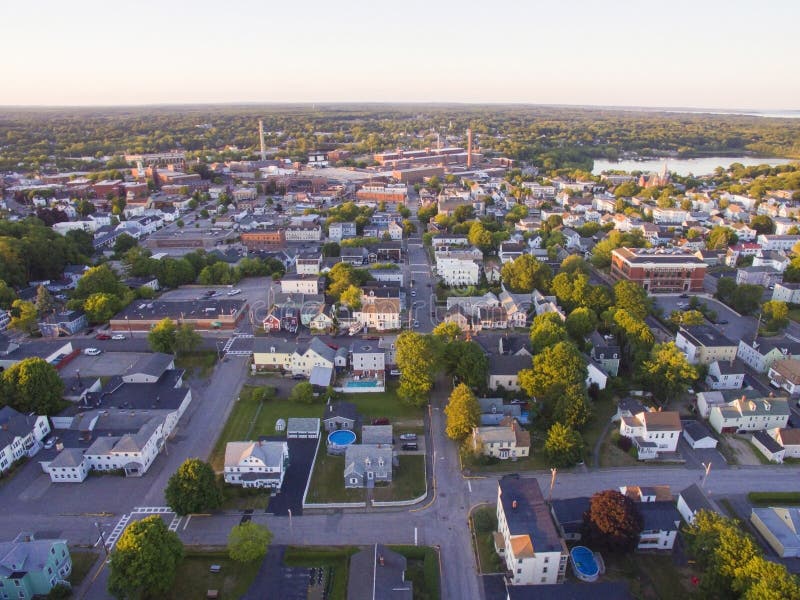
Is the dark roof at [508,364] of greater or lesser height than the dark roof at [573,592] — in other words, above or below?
above

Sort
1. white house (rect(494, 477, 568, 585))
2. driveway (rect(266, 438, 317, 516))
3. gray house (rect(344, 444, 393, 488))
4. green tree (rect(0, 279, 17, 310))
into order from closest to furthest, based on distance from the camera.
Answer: white house (rect(494, 477, 568, 585))
driveway (rect(266, 438, 317, 516))
gray house (rect(344, 444, 393, 488))
green tree (rect(0, 279, 17, 310))

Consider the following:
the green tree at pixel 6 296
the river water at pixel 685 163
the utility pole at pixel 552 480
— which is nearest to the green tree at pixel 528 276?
the utility pole at pixel 552 480

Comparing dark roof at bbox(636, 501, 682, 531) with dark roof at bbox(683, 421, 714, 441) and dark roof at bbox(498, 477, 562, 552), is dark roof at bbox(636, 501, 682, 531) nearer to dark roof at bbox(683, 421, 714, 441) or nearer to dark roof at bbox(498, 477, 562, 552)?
dark roof at bbox(498, 477, 562, 552)

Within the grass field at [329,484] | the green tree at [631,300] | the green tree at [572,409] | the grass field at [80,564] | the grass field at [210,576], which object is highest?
the green tree at [631,300]

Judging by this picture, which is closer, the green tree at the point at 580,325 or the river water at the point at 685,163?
the green tree at the point at 580,325

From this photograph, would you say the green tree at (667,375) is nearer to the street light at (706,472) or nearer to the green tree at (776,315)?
the street light at (706,472)

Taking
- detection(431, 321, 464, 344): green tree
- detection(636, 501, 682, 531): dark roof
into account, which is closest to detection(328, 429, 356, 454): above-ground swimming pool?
detection(431, 321, 464, 344): green tree
